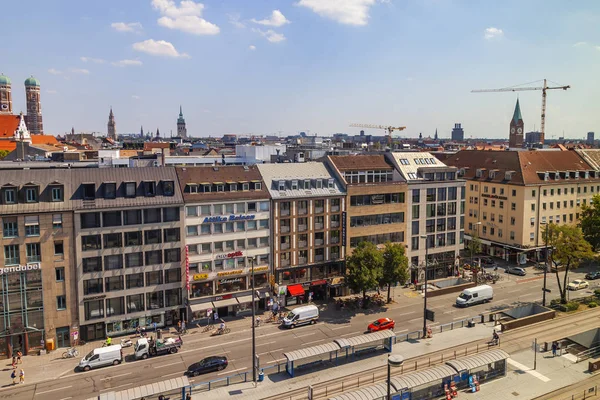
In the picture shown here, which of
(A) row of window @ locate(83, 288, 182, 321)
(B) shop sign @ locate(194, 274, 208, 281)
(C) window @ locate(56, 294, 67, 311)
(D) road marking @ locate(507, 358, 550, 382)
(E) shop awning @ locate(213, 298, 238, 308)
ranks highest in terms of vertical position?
(B) shop sign @ locate(194, 274, 208, 281)

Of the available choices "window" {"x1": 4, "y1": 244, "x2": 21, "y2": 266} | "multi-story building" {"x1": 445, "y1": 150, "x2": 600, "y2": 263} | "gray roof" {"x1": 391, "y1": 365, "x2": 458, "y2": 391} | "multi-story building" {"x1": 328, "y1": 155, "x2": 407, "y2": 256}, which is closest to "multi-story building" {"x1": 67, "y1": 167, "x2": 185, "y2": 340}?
"window" {"x1": 4, "y1": 244, "x2": 21, "y2": 266}

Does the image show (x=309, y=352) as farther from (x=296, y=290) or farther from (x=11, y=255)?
(x=11, y=255)

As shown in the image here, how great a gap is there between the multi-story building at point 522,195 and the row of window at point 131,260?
2270 inches

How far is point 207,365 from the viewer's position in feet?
164

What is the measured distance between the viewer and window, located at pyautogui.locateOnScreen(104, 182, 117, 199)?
58.8 m

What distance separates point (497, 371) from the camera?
46.4 meters

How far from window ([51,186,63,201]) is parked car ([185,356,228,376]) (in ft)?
82.6

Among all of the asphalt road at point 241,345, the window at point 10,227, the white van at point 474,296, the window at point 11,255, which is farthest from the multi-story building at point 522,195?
the window at point 10,227

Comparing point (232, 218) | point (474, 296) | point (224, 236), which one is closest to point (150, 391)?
point (224, 236)

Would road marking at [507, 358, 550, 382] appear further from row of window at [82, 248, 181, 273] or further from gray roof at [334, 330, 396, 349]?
row of window at [82, 248, 181, 273]

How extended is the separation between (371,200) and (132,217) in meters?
35.9

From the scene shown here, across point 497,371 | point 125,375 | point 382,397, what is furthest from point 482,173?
point 125,375

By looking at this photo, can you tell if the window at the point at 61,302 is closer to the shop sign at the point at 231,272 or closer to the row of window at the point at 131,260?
the row of window at the point at 131,260

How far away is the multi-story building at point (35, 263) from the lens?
53.7 metres
